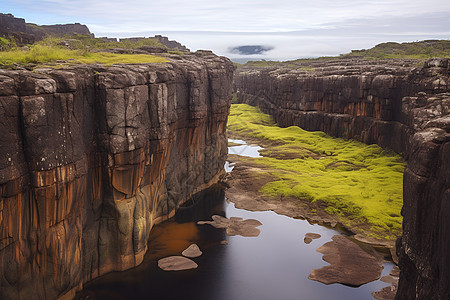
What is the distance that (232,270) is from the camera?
21672mm

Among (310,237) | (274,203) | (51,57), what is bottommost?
(310,237)

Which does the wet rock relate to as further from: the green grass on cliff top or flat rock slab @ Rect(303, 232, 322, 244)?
flat rock slab @ Rect(303, 232, 322, 244)

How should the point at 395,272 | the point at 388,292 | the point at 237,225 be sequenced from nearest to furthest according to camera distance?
the point at 388,292, the point at 395,272, the point at 237,225

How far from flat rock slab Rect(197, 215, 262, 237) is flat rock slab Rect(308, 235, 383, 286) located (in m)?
4.52

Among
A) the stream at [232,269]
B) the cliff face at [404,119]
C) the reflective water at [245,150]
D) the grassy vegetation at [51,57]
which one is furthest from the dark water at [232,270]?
the reflective water at [245,150]

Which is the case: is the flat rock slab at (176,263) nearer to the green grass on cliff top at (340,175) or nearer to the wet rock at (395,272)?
the wet rock at (395,272)

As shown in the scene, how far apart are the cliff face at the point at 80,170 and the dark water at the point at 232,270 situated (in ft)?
3.76

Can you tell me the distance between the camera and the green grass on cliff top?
94.0ft

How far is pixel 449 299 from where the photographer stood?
11727 mm

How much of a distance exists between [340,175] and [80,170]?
26262 millimetres

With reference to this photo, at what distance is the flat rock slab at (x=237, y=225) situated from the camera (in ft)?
86.2

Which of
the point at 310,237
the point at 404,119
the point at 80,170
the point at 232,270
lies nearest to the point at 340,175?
the point at 404,119

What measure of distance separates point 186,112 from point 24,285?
16774 millimetres

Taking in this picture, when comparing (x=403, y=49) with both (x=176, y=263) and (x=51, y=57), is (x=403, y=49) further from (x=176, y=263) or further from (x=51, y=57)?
(x=51, y=57)
